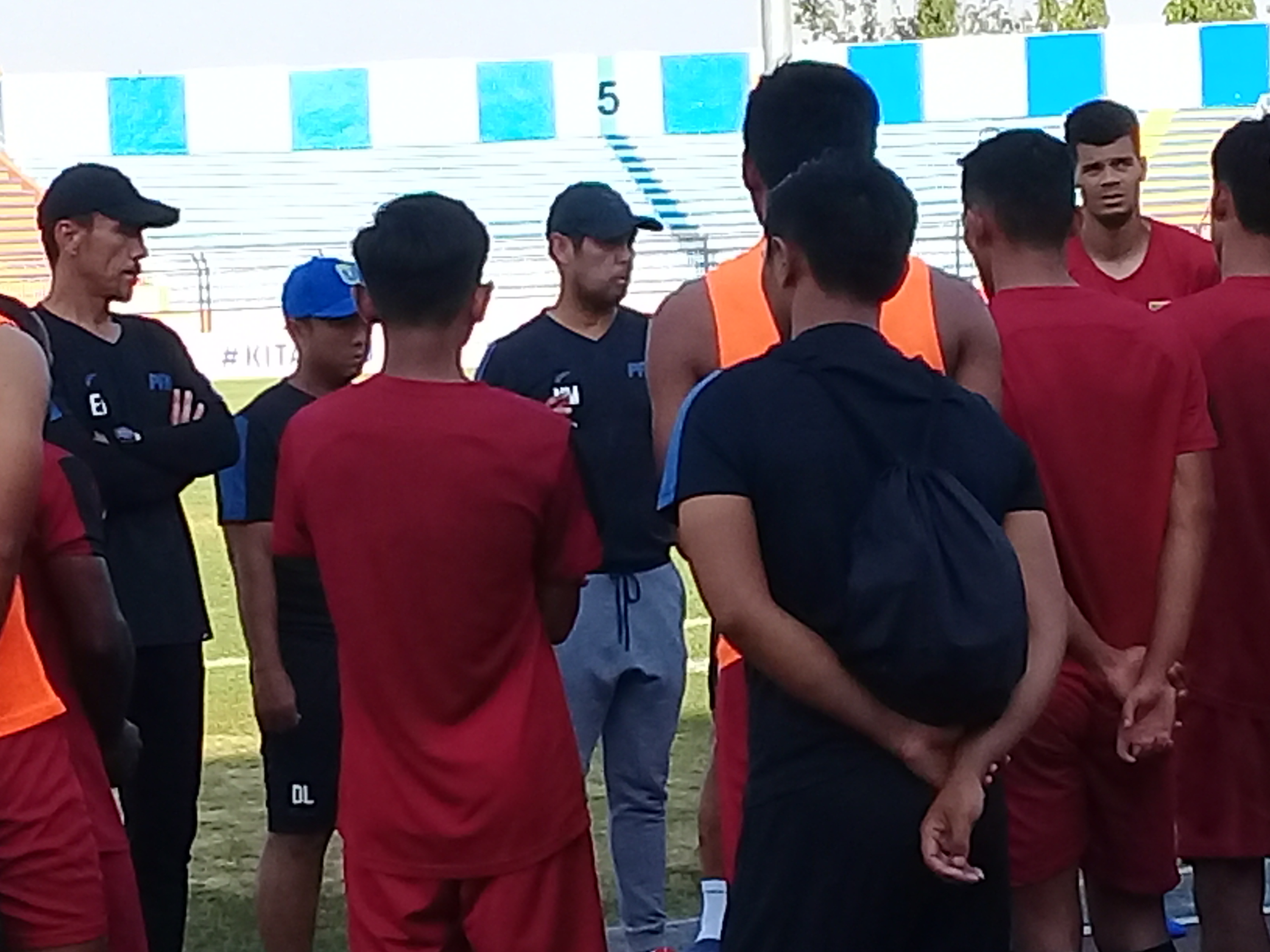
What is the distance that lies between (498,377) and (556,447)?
2198mm

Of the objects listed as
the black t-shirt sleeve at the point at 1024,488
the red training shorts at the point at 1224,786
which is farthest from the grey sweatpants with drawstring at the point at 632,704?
the black t-shirt sleeve at the point at 1024,488

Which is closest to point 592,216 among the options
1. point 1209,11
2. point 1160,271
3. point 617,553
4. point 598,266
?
point 598,266

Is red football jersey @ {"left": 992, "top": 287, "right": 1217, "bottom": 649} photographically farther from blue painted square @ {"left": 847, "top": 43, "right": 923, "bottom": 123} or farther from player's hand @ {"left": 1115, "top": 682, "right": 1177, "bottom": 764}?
blue painted square @ {"left": 847, "top": 43, "right": 923, "bottom": 123}

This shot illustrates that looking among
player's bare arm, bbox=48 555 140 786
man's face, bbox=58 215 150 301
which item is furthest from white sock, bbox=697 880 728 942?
man's face, bbox=58 215 150 301

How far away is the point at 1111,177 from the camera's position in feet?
18.3

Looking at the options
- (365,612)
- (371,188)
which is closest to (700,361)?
(365,612)

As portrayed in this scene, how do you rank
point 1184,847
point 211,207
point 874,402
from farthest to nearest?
1. point 211,207
2. point 1184,847
3. point 874,402

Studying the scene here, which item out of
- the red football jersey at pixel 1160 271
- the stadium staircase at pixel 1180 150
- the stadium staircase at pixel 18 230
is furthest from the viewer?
the stadium staircase at pixel 1180 150

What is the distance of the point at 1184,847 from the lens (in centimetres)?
426

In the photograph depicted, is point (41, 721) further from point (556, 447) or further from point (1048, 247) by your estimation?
point (1048, 247)

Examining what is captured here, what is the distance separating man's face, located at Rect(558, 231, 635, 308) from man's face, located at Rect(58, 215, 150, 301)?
1.25m

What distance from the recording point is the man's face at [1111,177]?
5574 millimetres

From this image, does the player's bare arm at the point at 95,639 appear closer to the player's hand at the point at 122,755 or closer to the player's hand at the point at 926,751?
the player's hand at the point at 122,755

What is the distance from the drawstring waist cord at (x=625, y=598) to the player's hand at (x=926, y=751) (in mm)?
2618
